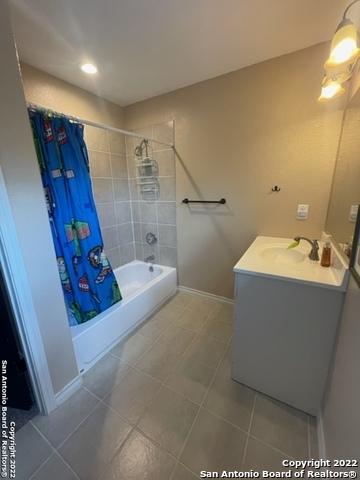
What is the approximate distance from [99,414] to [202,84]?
2.79m

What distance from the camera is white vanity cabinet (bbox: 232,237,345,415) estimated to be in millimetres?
1053

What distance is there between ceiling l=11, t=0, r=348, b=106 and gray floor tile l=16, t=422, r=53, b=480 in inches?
95.4

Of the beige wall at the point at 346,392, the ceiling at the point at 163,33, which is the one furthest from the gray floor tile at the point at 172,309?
the ceiling at the point at 163,33

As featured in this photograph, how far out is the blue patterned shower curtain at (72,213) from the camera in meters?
1.39

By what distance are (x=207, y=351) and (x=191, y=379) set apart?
29 centimetres

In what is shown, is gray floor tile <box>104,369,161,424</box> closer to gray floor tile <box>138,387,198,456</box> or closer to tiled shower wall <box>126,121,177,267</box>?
gray floor tile <box>138,387,198,456</box>

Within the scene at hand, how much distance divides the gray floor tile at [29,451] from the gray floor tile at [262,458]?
102 centimetres

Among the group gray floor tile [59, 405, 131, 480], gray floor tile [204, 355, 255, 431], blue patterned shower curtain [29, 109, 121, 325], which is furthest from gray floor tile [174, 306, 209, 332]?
gray floor tile [59, 405, 131, 480]

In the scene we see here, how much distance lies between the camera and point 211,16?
4.11 feet

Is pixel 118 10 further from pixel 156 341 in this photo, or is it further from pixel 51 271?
pixel 156 341

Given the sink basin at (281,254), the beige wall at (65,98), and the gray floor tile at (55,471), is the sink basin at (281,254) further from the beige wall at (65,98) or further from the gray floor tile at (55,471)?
the beige wall at (65,98)

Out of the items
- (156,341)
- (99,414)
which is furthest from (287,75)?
(99,414)

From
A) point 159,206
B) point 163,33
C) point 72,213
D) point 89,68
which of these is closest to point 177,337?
point 72,213

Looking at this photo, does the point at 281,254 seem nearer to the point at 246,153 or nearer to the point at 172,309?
the point at 246,153
